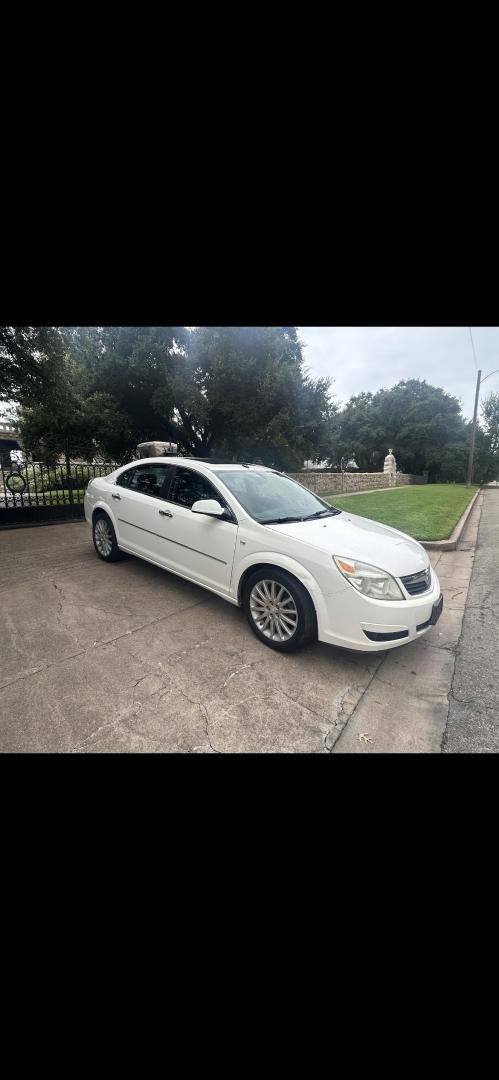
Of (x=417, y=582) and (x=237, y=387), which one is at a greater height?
(x=237, y=387)

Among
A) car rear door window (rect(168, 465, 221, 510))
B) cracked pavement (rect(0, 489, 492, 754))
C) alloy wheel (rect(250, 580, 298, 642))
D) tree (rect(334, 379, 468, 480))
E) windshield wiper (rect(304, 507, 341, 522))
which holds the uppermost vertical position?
tree (rect(334, 379, 468, 480))

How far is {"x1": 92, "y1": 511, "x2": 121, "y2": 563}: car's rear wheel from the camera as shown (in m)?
4.87

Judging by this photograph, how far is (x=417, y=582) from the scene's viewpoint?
274 cm

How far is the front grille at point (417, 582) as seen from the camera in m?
2.66

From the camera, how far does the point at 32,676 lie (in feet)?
8.09

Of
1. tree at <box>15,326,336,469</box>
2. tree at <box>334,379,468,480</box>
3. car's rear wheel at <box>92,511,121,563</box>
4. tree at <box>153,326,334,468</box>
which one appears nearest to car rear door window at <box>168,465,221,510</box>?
car's rear wheel at <box>92,511,121,563</box>

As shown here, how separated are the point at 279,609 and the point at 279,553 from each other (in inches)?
18.1

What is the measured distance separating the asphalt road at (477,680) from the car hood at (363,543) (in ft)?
2.79

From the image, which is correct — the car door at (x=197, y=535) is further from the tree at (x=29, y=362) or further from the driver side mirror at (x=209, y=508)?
the tree at (x=29, y=362)

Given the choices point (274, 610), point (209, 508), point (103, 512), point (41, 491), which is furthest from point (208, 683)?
point (41, 491)

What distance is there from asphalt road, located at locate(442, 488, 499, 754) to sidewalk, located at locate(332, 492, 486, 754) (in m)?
0.06

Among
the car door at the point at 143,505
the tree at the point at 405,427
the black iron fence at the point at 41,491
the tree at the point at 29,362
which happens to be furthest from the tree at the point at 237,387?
the tree at the point at 405,427

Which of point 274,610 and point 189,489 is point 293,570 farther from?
point 189,489

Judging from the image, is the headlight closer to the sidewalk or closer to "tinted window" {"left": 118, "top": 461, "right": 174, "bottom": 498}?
the sidewalk
